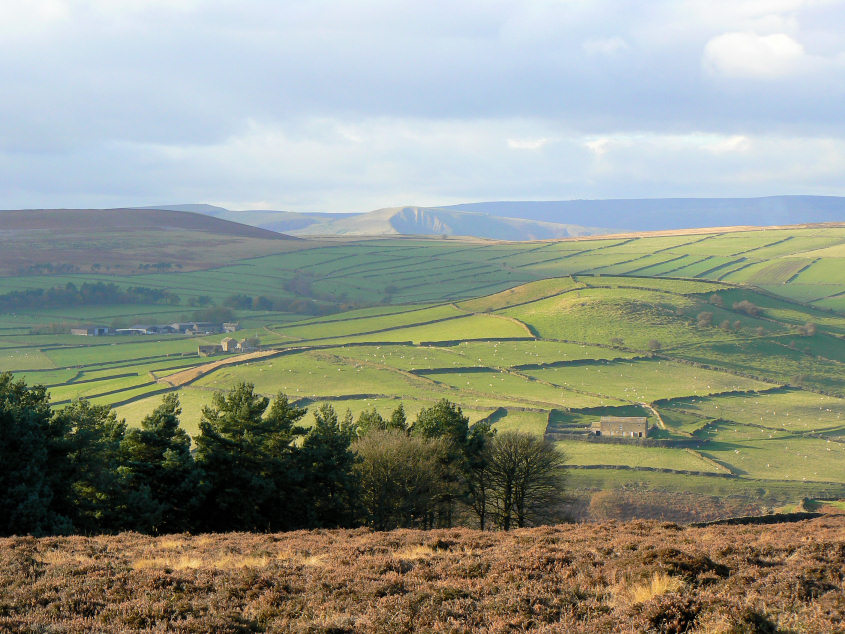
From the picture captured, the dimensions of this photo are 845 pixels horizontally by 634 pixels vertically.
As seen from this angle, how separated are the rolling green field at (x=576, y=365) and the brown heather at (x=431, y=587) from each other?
182 feet

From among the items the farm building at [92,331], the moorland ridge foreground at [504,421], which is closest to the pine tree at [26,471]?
the moorland ridge foreground at [504,421]

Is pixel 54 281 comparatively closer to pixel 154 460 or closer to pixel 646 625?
pixel 154 460

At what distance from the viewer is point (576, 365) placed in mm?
113188

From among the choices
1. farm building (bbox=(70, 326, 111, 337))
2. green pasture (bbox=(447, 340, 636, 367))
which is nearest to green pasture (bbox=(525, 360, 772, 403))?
green pasture (bbox=(447, 340, 636, 367))

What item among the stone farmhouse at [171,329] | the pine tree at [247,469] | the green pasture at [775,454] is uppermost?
the pine tree at [247,469]

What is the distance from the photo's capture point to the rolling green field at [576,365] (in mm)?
83438

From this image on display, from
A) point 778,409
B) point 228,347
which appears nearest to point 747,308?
point 778,409

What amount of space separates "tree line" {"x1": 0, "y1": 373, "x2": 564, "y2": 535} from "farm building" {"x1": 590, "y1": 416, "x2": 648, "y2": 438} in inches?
1154

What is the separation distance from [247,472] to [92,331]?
12547 centimetres

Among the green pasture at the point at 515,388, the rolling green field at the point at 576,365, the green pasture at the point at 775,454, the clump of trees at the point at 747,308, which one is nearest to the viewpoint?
the green pasture at the point at 775,454

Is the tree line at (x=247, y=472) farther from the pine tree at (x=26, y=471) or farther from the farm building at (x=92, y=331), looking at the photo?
the farm building at (x=92, y=331)

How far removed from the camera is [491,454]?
5428cm

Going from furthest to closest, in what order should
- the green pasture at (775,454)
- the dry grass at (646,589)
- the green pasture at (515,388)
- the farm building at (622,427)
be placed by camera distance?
the green pasture at (515,388) < the farm building at (622,427) < the green pasture at (775,454) < the dry grass at (646,589)

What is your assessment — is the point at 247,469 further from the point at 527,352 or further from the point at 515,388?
the point at 527,352
